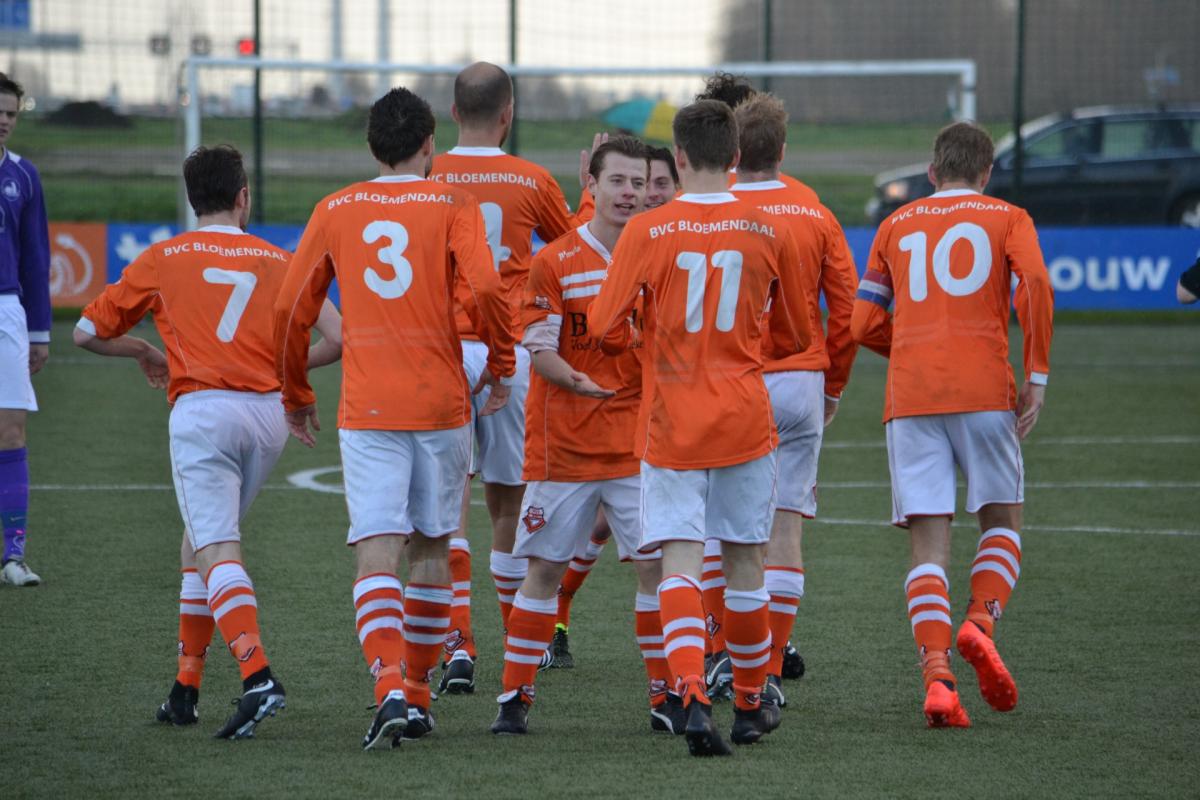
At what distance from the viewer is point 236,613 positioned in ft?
17.1

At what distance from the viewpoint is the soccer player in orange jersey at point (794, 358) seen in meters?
5.67

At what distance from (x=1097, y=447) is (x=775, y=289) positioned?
7395mm

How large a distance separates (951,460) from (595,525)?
1.29m

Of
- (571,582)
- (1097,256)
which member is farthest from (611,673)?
(1097,256)

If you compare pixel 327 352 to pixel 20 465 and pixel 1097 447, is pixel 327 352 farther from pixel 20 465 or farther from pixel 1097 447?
pixel 1097 447

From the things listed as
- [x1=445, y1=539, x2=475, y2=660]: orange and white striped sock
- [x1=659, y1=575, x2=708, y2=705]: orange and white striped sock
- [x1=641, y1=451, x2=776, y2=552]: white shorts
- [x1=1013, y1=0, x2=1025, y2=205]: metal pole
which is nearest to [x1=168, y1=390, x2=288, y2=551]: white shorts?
[x1=445, y1=539, x2=475, y2=660]: orange and white striped sock

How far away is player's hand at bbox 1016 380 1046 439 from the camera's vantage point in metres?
5.46

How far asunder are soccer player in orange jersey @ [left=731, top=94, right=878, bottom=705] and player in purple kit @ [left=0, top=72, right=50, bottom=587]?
3575 mm

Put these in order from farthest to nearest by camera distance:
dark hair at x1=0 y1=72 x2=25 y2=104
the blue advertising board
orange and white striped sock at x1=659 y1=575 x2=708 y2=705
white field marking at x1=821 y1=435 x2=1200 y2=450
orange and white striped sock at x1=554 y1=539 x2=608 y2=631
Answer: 1. the blue advertising board
2. white field marking at x1=821 y1=435 x2=1200 y2=450
3. dark hair at x1=0 y1=72 x2=25 y2=104
4. orange and white striped sock at x1=554 y1=539 x2=608 y2=631
5. orange and white striped sock at x1=659 y1=575 x2=708 y2=705

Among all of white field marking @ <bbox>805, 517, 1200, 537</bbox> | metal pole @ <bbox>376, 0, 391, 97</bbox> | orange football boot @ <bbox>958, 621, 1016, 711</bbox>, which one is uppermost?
metal pole @ <bbox>376, 0, 391, 97</bbox>

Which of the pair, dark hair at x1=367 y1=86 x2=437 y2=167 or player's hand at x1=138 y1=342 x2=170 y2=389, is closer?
dark hair at x1=367 y1=86 x2=437 y2=167

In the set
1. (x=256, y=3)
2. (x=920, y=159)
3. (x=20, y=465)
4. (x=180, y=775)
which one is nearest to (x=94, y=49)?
(x=256, y=3)

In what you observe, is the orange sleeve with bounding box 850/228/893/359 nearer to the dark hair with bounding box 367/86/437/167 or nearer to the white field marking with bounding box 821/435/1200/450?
the dark hair with bounding box 367/86/437/167

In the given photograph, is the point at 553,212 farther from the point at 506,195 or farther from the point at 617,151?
the point at 617,151
